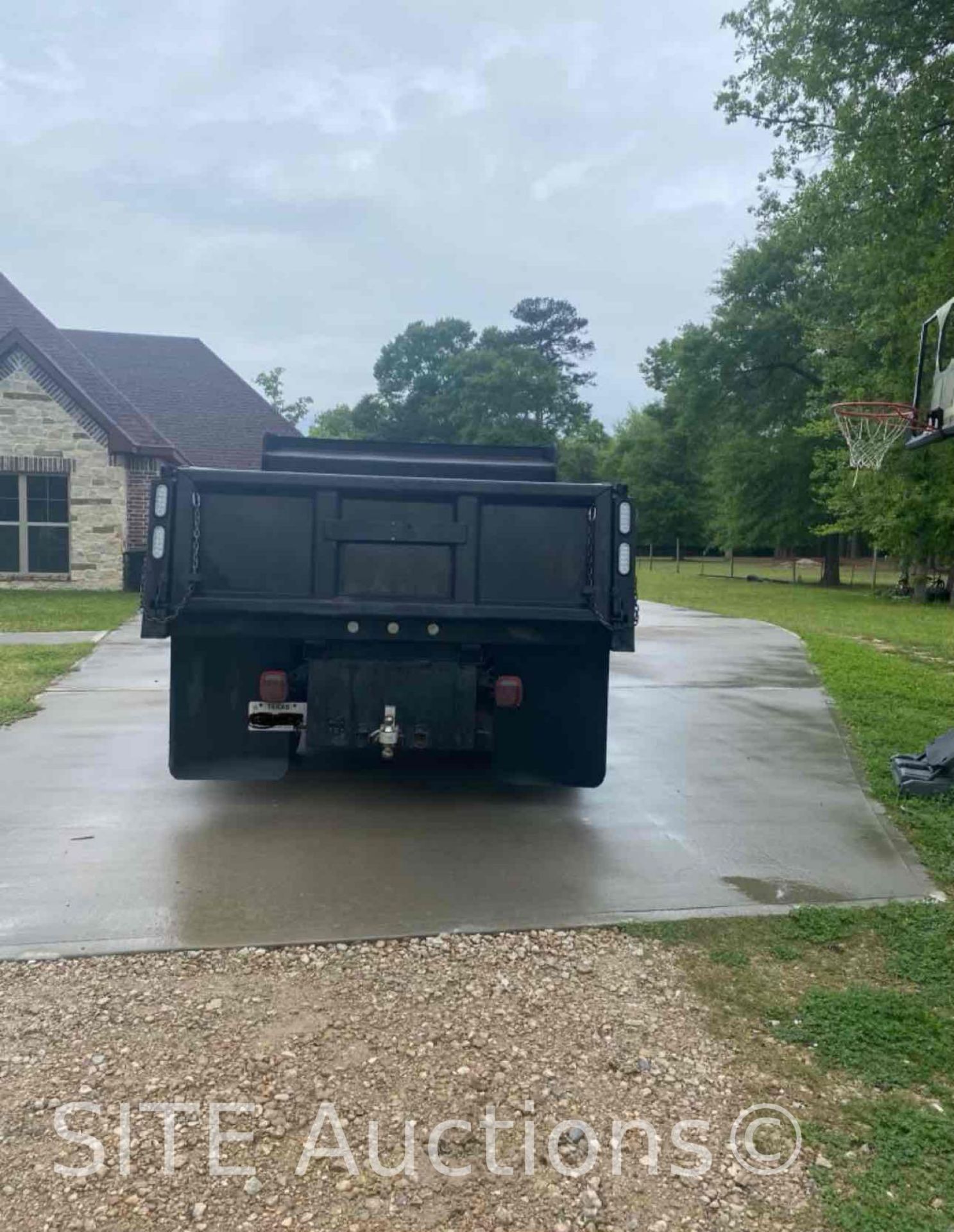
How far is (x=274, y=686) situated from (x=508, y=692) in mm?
1260

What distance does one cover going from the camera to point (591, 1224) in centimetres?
230

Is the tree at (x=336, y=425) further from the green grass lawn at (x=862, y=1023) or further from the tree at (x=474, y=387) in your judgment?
the green grass lawn at (x=862, y=1023)

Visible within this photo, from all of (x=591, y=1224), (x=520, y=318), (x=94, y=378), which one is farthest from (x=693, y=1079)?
(x=520, y=318)

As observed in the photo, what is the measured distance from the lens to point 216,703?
17.8ft

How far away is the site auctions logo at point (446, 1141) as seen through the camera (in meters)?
2.48

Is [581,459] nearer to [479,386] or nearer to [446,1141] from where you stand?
[479,386]

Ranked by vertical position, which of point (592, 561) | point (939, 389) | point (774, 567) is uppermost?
point (939, 389)

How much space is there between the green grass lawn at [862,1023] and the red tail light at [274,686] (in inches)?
91.1

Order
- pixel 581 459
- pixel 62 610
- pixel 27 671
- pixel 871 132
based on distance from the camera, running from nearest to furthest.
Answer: pixel 27 671, pixel 871 132, pixel 62 610, pixel 581 459

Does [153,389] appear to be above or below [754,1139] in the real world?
above

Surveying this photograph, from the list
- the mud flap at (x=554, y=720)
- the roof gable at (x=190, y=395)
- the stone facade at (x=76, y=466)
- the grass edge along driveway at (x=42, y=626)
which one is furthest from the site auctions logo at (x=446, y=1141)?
the roof gable at (x=190, y=395)

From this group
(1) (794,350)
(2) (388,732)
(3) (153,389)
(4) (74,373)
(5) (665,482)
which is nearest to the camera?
(2) (388,732)

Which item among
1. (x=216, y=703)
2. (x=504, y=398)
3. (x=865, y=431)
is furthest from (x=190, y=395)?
(x=504, y=398)

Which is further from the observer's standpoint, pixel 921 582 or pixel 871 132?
pixel 921 582
